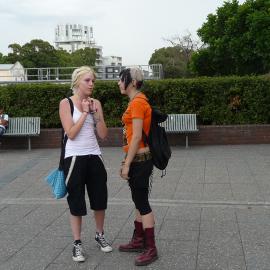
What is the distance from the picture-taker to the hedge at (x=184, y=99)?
13273 mm

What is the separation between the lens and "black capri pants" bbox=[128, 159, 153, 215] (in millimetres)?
4680

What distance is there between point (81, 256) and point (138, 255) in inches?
20.9

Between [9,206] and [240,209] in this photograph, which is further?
[9,206]

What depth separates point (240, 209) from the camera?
6609 mm

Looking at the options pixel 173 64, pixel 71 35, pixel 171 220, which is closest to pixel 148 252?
pixel 171 220

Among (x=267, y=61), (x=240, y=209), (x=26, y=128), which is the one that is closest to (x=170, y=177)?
(x=240, y=209)

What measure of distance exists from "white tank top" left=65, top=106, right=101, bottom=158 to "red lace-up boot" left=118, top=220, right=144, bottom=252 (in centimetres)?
87

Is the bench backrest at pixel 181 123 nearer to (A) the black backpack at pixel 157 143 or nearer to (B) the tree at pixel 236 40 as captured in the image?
(A) the black backpack at pixel 157 143

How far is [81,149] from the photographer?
4.82m

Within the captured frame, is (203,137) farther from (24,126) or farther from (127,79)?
(127,79)

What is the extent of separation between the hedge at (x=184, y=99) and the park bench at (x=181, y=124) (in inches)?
20.2

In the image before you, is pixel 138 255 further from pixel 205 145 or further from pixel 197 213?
pixel 205 145

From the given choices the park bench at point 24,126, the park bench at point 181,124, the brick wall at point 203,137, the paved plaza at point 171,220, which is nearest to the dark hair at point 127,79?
the paved plaza at point 171,220

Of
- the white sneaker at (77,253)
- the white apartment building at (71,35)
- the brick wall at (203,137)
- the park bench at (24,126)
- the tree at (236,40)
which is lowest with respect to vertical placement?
the white sneaker at (77,253)
